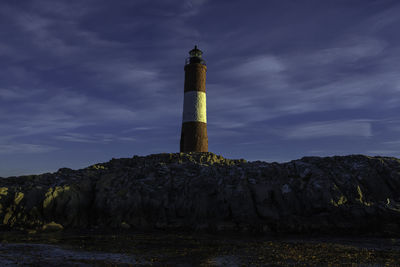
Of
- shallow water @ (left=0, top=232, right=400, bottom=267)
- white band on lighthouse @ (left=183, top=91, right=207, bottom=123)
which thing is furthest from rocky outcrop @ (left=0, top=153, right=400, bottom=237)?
white band on lighthouse @ (left=183, top=91, right=207, bottom=123)

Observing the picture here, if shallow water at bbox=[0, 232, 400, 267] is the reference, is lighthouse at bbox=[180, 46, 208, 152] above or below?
above

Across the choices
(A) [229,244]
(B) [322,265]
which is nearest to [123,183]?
(A) [229,244]

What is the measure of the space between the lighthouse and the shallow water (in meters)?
16.6

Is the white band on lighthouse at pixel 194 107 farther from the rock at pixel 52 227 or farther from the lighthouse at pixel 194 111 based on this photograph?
the rock at pixel 52 227

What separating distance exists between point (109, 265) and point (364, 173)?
64.1 ft

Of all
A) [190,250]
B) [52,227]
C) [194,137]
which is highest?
[194,137]

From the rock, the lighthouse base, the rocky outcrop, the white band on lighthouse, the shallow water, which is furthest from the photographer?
A: the white band on lighthouse

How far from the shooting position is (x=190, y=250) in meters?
13.0

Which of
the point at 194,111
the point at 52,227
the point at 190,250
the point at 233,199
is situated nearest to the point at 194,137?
the point at 194,111

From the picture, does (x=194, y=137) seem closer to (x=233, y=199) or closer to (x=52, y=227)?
(x=233, y=199)

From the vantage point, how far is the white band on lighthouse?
3350 centimetres

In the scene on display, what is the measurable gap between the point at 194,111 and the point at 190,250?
71.7ft

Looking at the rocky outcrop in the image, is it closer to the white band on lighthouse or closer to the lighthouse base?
the lighthouse base

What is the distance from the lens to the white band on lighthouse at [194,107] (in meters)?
33.5
